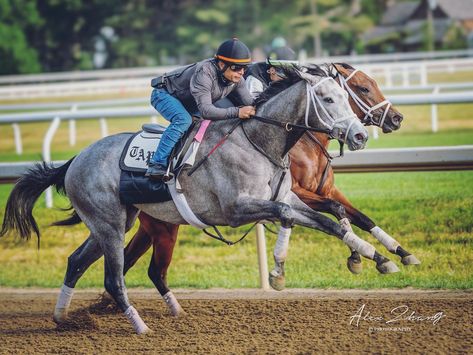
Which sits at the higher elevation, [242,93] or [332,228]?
[242,93]

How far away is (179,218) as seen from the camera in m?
6.54

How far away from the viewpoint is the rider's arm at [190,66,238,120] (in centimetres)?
612

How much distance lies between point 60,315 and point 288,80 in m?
2.63

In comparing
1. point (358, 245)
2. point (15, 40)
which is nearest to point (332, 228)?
point (358, 245)

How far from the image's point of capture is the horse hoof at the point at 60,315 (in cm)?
Answer: 688

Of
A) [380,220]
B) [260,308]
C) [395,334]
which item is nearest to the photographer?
[395,334]

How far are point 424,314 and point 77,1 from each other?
48360mm

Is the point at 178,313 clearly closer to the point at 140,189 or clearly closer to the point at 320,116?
the point at 140,189

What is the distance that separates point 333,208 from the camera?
22.5ft

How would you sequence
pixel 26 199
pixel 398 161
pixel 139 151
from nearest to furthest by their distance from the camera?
pixel 139 151
pixel 26 199
pixel 398 161

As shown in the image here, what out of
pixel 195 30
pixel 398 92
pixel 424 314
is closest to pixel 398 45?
pixel 195 30

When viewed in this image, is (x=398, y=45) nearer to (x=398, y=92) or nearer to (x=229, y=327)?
(x=398, y=92)

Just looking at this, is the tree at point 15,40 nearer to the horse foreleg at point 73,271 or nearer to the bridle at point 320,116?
the horse foreleg at point 73,271

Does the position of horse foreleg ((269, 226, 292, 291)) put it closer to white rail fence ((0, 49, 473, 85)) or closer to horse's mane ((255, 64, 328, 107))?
horse's mane ((255, 64, 328, 107))
